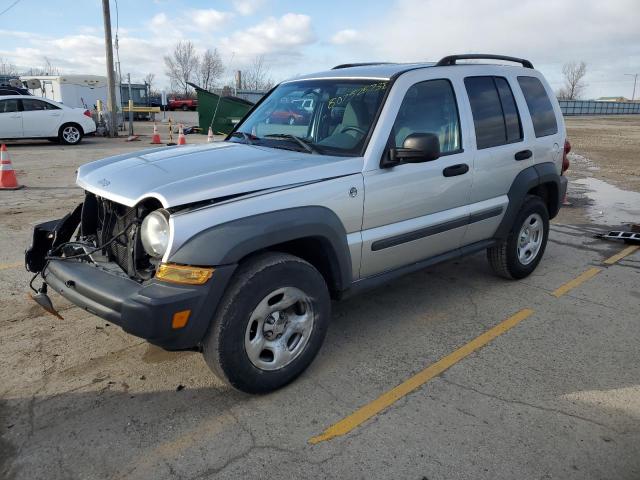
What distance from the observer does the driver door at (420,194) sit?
3.52 metres

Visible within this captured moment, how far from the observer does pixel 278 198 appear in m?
2.98

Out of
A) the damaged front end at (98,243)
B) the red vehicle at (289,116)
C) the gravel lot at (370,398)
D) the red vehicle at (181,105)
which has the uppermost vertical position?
the red vehicle at (181,105)

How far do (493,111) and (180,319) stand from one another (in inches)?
127

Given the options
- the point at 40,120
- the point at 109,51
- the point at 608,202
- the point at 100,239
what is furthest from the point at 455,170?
the point at 109,51

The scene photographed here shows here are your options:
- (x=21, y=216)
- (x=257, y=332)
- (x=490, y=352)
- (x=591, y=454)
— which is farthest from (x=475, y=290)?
(x=21, y=216)

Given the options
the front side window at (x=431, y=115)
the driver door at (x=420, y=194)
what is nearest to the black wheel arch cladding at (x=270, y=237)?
the driver door at (x=420, y=194)

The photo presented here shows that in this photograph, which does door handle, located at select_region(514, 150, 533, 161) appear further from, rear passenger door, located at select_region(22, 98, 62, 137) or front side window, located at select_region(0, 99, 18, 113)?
front side window, located at select_region(0, 99, 18, 113)

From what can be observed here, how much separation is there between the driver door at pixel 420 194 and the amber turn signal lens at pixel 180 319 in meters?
1.30

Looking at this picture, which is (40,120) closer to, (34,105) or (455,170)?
(34,105)

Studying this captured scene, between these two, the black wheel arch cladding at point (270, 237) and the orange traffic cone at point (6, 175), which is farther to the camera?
the orange traffic cone at point (6, 175)

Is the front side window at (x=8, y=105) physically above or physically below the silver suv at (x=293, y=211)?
above

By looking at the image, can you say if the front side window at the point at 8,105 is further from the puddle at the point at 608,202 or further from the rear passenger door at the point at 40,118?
the puddle at the point at 608,202

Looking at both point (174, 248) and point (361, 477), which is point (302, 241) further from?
point (361, 477)

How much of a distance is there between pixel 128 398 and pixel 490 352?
2443 mm
